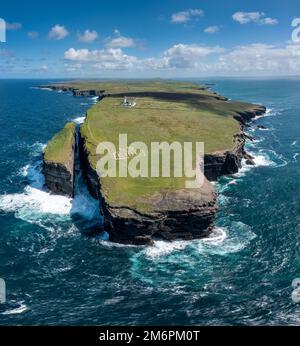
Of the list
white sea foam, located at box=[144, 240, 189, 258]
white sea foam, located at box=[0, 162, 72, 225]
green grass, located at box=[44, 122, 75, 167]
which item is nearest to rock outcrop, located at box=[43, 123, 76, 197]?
green grass, located at box=[44, 122, 75, 167]

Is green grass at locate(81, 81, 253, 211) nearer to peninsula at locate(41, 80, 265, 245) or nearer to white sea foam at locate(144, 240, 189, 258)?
peninsula at locate(41, 80, 265, 245)

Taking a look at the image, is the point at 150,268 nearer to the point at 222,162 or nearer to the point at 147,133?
the point at 222,162

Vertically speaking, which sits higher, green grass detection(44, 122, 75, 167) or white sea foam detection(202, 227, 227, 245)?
green grass detection(44, 122, 75, 167)

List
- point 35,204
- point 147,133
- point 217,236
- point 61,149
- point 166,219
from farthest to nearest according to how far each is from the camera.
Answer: point 147,133 → point 61,149 → point 35,204 → point 217,236 → point 166,219

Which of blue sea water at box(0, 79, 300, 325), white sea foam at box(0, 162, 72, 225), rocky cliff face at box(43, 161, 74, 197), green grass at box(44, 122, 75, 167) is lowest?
blue sea water at box(0, 79, 300, 325)

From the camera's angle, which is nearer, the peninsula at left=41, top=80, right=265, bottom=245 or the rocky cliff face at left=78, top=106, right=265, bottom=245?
the rocky cliff face at left=78, top=106, right=265, bottom=245

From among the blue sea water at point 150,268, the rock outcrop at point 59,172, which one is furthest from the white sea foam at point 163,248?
the rock outcrop at point 59,172

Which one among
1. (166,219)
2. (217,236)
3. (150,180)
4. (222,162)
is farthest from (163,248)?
(222,162)
